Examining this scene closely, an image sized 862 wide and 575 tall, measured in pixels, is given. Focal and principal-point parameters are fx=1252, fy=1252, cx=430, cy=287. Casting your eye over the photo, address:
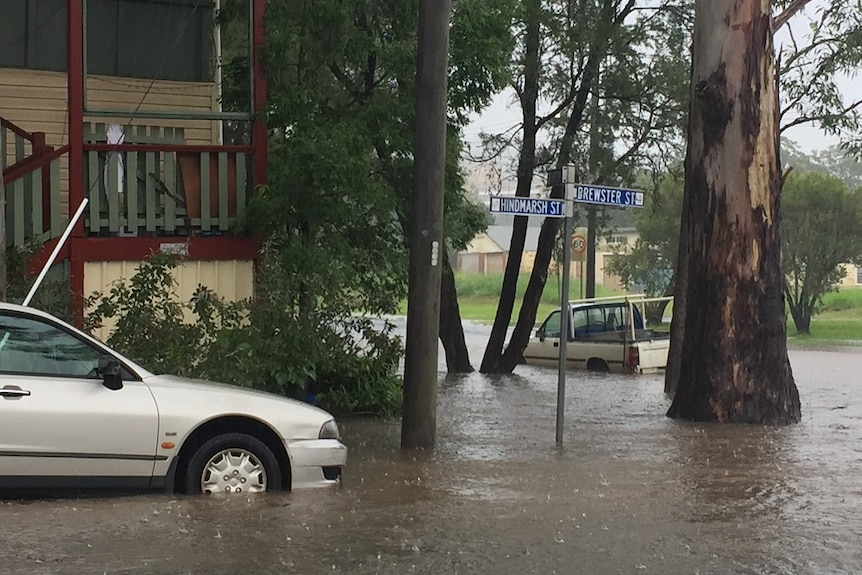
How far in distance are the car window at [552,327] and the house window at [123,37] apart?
39.5 feet

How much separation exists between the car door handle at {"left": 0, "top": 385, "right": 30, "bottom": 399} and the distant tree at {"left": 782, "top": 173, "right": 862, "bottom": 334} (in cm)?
4316

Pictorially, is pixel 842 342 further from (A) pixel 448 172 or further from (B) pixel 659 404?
(A) pixel 448 172

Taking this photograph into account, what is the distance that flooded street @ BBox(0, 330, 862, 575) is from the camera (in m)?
6.88

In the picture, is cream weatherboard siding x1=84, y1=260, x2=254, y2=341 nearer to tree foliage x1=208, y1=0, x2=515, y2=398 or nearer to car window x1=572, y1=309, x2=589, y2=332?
tree foliage x1=208, y1=0, x2=515, y2=398

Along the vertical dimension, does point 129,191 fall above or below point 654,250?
below

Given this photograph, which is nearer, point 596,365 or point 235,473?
point 235,473

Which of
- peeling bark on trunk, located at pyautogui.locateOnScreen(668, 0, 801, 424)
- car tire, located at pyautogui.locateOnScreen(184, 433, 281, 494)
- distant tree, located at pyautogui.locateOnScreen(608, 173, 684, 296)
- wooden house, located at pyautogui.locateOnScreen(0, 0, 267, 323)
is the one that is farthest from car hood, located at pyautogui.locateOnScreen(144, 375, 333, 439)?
distant tree, located at pyautogui.locateOnScreen(608, 173, 684, 296)

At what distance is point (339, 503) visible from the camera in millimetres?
8438

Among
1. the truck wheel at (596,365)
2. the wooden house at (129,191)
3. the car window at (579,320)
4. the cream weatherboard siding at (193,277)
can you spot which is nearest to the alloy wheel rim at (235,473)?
the wooden house at (129,191)

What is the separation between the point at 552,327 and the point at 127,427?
20.6m

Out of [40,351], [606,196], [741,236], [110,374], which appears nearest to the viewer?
[110,374]

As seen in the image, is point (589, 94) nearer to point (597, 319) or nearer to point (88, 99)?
point (597, 319)

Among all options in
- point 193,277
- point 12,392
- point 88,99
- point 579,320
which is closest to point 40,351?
point 12,392

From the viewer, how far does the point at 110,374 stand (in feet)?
26.0
